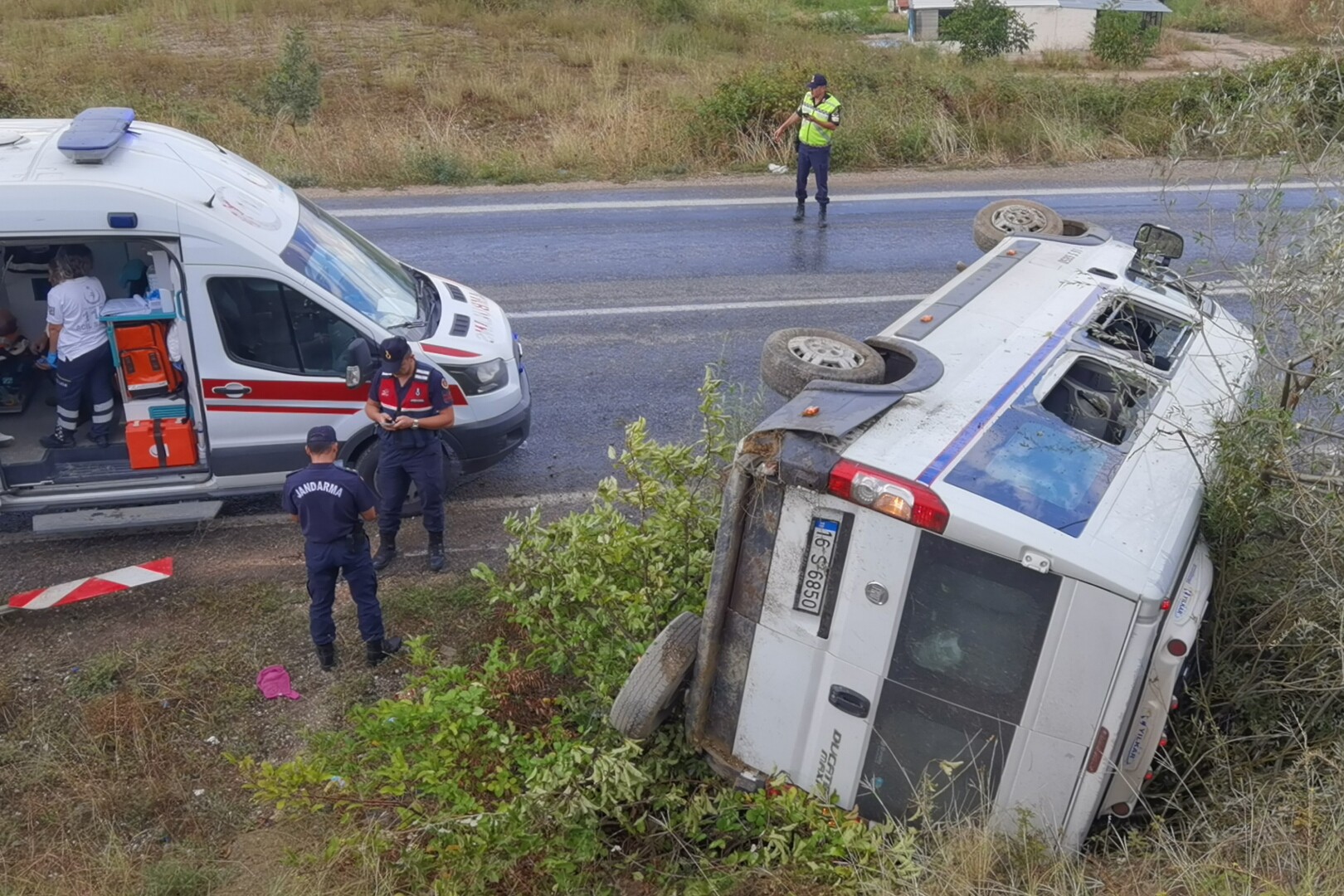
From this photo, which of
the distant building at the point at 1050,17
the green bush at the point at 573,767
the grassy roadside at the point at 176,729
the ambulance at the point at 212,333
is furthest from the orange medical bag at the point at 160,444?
the distant building at the point at 1050,17

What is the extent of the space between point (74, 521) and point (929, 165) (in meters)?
13.1

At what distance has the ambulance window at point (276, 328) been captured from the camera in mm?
7078

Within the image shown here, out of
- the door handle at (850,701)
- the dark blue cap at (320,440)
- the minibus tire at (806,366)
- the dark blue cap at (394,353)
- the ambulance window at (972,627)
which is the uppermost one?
the minibus tire at (806,366)

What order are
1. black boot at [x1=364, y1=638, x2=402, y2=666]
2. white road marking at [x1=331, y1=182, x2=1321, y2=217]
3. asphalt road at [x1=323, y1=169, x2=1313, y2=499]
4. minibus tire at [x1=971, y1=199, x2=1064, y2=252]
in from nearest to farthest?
black boot at [x1=364, y1=638, x2=402, y2=666]
minibus tire at [x1=971, y1=199, x2=1064, y2=252]
asphalt road at [x1=323, y1=169, x2=1313, y2=499]
white road marking at [x1=331, y1=182, x2=1321, y2=217]

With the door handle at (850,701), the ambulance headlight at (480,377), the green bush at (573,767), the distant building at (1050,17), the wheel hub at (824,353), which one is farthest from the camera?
the distant building at (1050,17)

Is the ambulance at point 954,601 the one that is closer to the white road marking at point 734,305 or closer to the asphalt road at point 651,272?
the asphalt road at point 651,272

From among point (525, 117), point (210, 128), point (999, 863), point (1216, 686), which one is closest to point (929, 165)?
point (525, 117)

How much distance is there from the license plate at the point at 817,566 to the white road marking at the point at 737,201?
11.2 m

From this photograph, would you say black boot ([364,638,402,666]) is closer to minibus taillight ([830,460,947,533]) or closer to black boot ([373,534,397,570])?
black boot ([373,534,397,570])

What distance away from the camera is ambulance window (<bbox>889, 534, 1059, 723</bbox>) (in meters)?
3.84

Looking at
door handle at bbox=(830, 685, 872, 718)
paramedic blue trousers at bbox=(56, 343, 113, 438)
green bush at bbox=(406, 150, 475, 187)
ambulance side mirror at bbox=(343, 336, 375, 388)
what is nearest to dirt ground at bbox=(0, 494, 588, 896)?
paramedic blue trousers at bbox=(56, 343, 113, 438)

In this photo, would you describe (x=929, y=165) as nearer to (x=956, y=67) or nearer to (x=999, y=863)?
(x=956, y=67)

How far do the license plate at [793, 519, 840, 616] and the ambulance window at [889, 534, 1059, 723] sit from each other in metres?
0.30

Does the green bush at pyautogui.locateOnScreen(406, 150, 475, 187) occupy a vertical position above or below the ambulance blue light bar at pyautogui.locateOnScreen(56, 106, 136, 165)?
below
